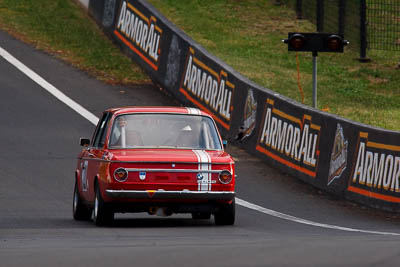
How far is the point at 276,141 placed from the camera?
2186 cm

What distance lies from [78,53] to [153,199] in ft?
63.5

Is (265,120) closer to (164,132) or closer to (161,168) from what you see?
(164,132)

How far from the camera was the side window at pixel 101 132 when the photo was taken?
14.4 m

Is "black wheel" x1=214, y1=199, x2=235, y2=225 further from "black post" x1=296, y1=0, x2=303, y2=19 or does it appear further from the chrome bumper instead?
"black post" x1=296, y1=0, x2=303, y2=19

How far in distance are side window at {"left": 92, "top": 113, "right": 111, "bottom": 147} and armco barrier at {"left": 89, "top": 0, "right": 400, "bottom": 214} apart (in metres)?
5.17

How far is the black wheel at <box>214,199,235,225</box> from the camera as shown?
1358 cm

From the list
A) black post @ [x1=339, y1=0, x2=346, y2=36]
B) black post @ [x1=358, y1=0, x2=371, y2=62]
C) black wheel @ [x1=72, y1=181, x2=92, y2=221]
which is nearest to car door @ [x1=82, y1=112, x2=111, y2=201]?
black wheel @ [x1=72, y1=181, x2=92, y2=221]

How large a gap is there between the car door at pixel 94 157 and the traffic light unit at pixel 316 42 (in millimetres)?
8273

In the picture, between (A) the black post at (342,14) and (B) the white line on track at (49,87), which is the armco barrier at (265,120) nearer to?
(B) the white line on track at (49,87)

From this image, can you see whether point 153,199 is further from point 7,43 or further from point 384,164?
point 7,43

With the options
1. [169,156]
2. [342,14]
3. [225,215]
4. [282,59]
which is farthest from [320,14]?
[169,156]

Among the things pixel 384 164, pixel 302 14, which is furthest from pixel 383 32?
pixel 384 164

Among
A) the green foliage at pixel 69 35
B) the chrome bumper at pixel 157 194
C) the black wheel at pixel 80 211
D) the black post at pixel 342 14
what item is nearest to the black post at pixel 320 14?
the black post at pixel 342 14

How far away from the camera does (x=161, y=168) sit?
13.2 metres
